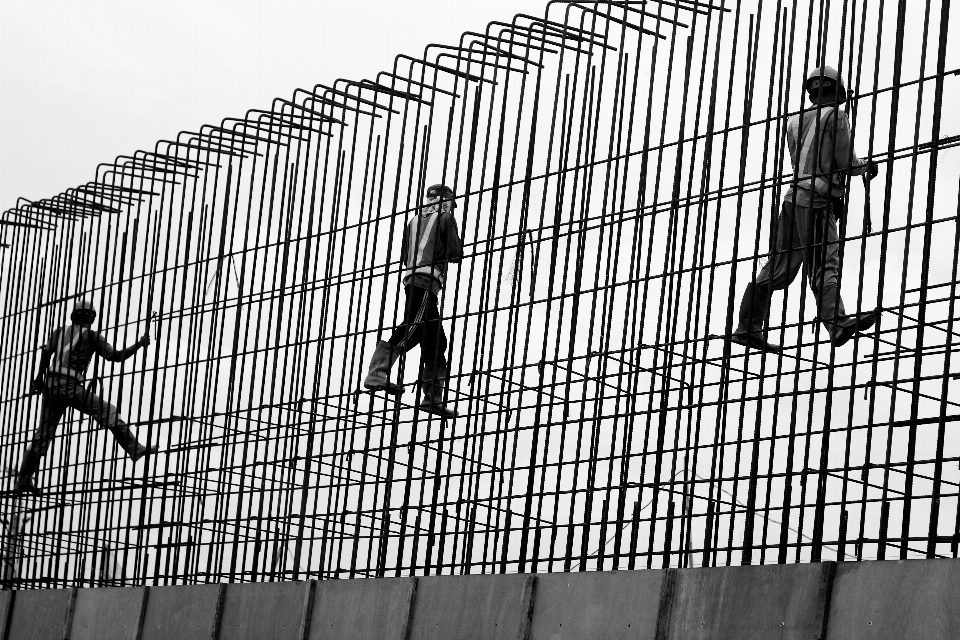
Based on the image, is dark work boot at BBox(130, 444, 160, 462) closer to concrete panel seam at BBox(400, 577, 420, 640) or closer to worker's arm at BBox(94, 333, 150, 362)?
worker's arm at BBox(94, 333, 150, 362)

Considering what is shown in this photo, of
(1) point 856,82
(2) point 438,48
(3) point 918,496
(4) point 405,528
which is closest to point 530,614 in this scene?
(4) point 405,528

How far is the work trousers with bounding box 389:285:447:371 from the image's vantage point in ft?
36.2

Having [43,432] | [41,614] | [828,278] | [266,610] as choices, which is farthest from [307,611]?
[43,432]

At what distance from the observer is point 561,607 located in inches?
328

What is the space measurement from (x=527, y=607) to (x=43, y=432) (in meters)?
7.77

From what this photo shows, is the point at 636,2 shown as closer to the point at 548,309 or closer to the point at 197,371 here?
the point at 548,309

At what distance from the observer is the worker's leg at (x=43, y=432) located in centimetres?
1473

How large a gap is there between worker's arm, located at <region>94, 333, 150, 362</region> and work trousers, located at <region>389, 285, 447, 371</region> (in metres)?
2.37

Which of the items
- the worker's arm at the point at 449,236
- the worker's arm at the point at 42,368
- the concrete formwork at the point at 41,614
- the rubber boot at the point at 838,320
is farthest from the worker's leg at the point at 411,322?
the worker's arm at the point at 42,368

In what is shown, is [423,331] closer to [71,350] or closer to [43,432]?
[71,350]

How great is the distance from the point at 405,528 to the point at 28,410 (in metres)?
5.84

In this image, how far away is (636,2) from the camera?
9.59 meters

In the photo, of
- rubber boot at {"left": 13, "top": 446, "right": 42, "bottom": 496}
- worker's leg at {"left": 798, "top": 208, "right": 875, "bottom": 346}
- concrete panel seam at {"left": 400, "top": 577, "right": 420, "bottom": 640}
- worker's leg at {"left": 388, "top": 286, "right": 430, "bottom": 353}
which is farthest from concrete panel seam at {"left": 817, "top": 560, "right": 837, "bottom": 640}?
rubber boot at {"left": 13, "top": 446, "right": 42, "bottom": 496}

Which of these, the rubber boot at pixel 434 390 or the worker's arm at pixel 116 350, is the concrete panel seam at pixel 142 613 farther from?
the worker's arm at pixel 116 350
